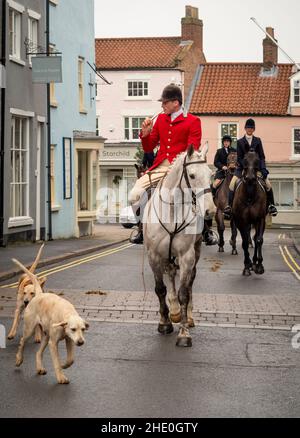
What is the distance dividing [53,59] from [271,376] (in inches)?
753

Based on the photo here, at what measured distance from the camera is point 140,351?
31.6 feet

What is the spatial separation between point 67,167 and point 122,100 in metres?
28.6

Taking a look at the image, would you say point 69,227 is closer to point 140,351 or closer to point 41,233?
point 41,233

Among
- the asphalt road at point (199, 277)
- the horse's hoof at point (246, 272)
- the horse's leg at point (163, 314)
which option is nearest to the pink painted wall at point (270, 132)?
the asphalt road at point (199, 277)

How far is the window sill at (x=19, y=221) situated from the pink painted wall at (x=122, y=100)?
33951 millimetres

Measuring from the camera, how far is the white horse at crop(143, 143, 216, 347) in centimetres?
1003

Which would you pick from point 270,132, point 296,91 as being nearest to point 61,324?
point 270,132

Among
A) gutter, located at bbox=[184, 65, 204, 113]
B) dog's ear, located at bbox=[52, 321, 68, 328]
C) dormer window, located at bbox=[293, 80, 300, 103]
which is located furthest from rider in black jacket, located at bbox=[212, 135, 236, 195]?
dormer window, located at bbox=[293, 80, 300, 103]

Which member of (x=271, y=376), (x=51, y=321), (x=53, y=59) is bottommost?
(x=271, y=376)

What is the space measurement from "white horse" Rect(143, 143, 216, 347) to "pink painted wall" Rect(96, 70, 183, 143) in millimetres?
50051

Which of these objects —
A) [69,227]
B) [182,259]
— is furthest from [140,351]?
[69,227]

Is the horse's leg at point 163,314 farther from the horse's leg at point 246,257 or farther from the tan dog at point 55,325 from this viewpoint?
the horse's leg at point 246,257

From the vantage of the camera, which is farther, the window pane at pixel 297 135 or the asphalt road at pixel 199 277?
the window pane at pixel 297 135

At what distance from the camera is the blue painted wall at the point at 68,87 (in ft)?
105
